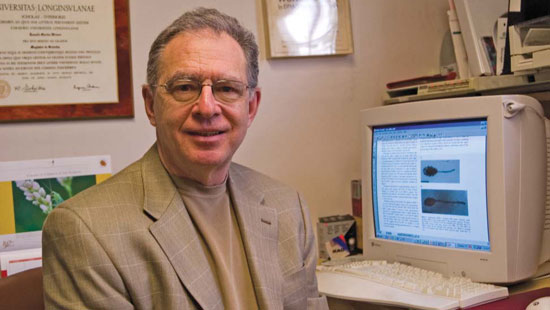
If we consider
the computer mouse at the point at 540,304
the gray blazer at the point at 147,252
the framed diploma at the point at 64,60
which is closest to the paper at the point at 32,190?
the framed diploma at the point at 64,60

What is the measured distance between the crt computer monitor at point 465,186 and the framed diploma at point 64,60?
0.84m

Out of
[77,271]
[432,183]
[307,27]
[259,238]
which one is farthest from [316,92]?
[77,271]

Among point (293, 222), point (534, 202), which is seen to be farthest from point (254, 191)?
point (534, 202)

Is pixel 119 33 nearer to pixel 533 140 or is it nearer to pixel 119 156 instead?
pixel 119 156

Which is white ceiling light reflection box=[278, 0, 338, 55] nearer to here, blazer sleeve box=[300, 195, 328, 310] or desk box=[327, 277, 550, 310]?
blazer sleeve box=[300, 195, 328, 310]

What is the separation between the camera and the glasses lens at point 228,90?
1175 mm

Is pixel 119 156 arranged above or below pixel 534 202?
above

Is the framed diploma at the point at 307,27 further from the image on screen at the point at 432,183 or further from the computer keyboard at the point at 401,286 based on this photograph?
the computer keyboard at the point at 401,286

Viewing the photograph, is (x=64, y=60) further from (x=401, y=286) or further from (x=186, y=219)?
(x=401, y=286)

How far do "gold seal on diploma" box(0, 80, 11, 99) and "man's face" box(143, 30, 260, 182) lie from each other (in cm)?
64

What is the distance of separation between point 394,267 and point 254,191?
535mm

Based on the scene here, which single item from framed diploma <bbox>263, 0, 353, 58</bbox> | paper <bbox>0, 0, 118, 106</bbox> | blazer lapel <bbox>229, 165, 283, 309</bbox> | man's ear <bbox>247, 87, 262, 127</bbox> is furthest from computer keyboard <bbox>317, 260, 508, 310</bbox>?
paper <bbox>0, 0, 118, 106</bbox>

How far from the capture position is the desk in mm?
1375

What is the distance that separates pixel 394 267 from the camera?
1.64 m
